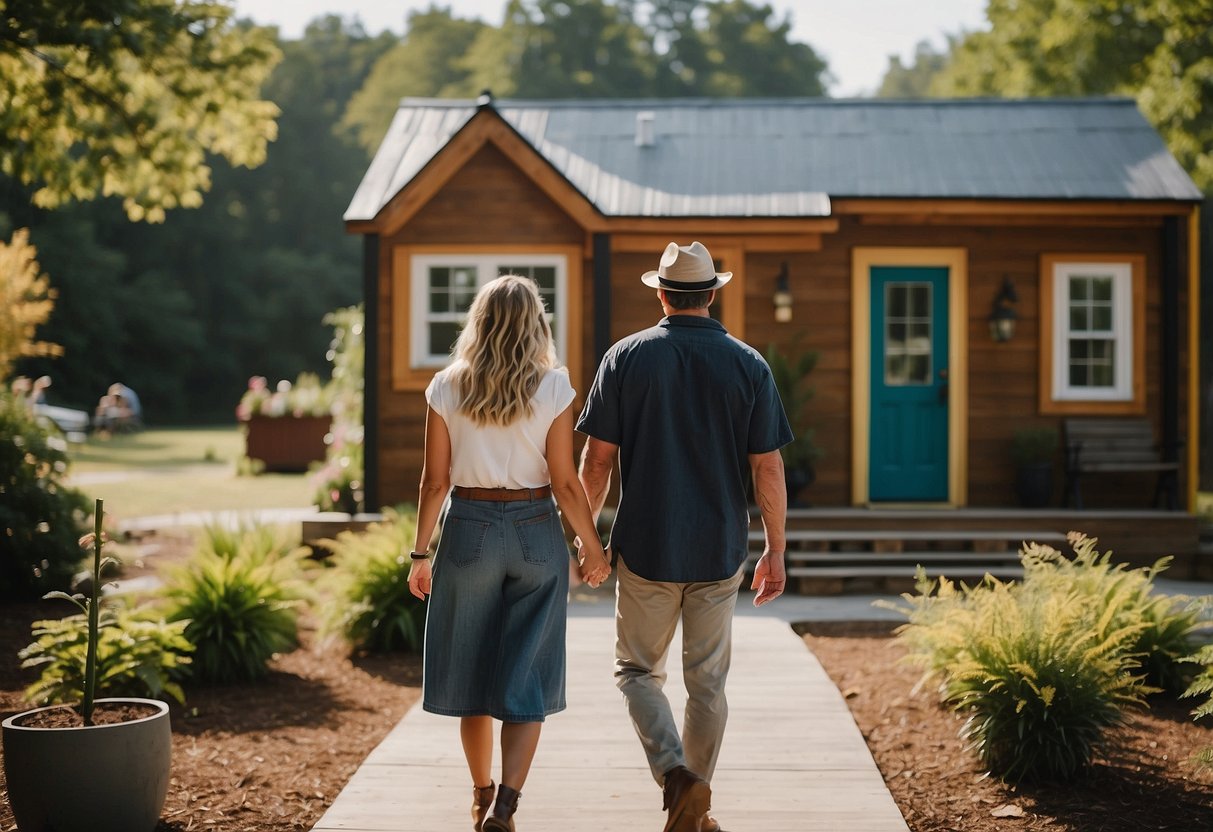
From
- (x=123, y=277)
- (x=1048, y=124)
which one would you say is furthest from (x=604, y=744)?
(x=123, y=277)

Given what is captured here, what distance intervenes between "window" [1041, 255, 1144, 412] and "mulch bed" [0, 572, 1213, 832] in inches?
209

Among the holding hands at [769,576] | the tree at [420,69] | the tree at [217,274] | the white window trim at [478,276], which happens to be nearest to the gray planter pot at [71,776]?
the holding hands at [769,576]

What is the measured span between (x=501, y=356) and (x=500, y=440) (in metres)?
0.27

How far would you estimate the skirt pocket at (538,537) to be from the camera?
3945mm

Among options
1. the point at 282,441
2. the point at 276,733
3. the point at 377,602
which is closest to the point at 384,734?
the point at 276,733

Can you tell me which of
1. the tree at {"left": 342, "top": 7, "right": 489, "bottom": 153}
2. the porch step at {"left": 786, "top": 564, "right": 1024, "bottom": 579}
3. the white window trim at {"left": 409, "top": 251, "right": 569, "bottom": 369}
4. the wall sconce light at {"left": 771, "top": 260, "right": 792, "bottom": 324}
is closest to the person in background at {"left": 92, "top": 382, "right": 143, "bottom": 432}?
the tree at {"left": 342, "top": 7, "right": 489, "bottom": 153}

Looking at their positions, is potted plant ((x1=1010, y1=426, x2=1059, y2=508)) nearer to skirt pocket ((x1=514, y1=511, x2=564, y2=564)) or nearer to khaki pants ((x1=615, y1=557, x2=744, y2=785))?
khaki pants ((x1=615, y1=557, x2=744, y2=785))

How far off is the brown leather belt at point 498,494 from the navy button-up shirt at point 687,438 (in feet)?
1.04

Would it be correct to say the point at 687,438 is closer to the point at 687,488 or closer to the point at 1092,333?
the point at 687,488

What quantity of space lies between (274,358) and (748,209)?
134 feet

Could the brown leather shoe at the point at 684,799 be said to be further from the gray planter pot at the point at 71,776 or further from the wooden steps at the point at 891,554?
the wooden steps at the point at 891,554

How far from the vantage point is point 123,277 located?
46.8 meters

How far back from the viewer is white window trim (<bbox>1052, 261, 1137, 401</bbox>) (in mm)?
11812

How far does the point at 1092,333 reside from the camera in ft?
39.0
